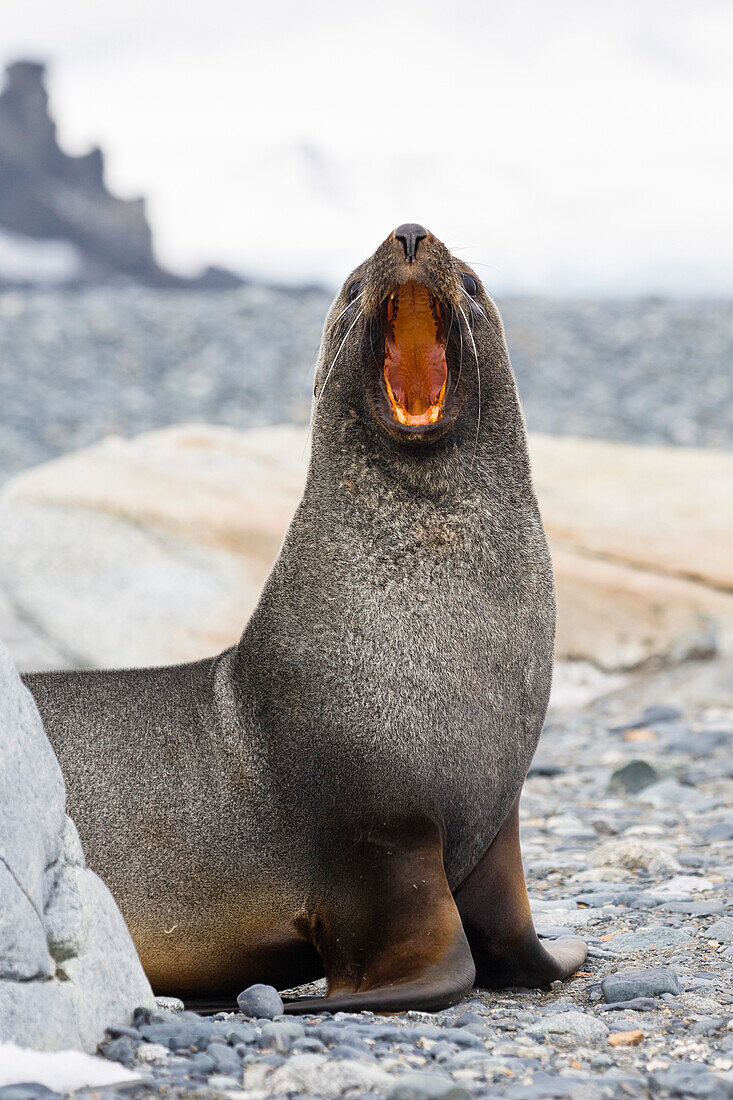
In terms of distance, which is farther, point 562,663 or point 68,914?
point 562,663

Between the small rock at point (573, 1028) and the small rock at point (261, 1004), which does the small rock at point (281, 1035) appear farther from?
A: the small rock at point (573, 1028)

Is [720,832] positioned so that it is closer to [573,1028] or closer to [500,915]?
[500,915]

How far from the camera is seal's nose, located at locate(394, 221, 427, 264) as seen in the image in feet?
14.4

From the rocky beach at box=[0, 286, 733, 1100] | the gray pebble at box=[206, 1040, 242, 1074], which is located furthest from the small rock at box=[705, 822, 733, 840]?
the gray pebble at box=[206, 1040, 242, 1074]

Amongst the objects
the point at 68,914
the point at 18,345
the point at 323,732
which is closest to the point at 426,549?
the point at 323,732

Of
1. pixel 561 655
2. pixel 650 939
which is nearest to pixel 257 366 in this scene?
pixel 561 655

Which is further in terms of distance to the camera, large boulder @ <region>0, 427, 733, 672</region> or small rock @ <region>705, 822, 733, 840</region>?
large boulder @ <region>0, 427, 733, 672</region>

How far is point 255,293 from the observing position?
32.5 m

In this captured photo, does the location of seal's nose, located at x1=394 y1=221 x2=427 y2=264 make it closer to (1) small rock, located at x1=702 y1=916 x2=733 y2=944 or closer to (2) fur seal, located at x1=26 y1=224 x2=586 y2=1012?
(2) fur seal, located at x1=26 y1=224 x2=586 y2=1012

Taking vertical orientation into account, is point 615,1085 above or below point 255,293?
below

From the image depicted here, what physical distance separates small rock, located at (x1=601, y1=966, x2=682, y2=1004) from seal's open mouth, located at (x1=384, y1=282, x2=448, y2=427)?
72.1 inches

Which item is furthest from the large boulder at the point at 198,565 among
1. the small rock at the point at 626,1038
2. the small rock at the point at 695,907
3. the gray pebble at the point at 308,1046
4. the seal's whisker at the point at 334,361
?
the gray pebble at the point at 308,1046

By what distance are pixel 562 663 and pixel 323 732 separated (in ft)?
20.4

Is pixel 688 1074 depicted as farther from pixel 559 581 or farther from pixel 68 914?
pixel 559 581
